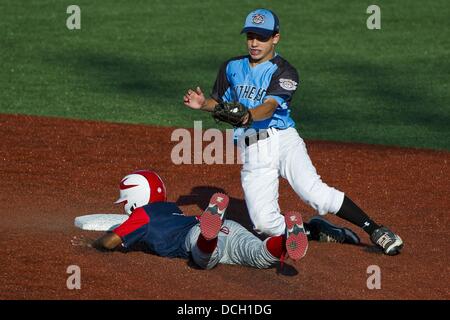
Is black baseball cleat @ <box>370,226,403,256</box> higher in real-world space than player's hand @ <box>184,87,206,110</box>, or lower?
lower

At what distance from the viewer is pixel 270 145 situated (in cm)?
831

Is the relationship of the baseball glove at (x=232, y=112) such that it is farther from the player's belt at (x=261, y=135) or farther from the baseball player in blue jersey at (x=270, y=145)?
the player's belt at (x=261, y=135)

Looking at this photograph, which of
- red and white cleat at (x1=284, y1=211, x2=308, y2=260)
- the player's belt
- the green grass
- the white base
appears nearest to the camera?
red and white cleat at (x1=284, y1=211, x2=308, y2=260)

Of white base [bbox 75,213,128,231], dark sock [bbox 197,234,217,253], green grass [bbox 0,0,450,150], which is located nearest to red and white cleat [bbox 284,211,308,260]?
dark sock [bbox 197,234,217,253]

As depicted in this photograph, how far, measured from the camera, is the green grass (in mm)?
13742

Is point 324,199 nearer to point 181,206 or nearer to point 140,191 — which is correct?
point 140,191

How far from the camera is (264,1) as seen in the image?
777 inches

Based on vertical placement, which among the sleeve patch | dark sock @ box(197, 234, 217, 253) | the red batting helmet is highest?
the sleeve patch

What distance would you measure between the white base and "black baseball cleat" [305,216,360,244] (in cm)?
157

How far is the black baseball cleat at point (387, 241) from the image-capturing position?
8.06 m

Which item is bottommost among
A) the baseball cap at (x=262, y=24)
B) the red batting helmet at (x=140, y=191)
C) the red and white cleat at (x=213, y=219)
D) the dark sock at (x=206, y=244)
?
the dark sock at (x=206, y=244)

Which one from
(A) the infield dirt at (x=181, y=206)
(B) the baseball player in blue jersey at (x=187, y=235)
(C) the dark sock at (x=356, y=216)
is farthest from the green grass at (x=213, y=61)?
(B) the baseball player in blue jersey at (x=187, y=235)

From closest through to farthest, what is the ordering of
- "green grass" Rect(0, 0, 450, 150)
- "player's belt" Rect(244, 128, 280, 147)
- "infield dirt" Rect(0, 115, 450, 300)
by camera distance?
1. "infield dirt" Rect(0, 115, 450, 300)
2. "player's belt" Rect(244, 128, 280, 147)
3. "green grass" Rect(0, 0, 450, 150)

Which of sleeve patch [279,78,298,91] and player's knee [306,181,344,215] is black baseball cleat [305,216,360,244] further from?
sleeve patch [279,78,298,91]
